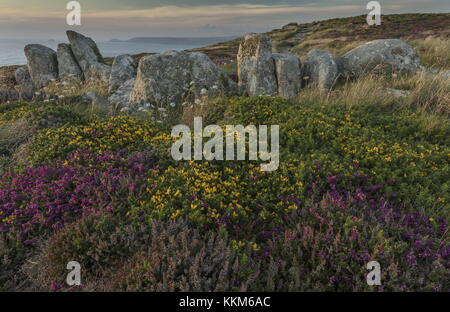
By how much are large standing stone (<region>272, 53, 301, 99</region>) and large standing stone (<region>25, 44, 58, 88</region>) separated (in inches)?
603

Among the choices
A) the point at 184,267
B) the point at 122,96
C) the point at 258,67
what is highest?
the point at 258,67

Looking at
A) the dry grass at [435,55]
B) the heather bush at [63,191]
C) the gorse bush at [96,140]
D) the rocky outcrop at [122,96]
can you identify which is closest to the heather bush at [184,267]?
the heather bush at [63,191]

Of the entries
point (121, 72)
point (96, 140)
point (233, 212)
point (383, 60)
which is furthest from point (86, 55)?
point (233, 212)

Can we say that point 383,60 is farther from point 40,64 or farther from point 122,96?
point 40,64

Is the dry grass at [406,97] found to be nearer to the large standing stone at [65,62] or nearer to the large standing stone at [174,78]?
the large standing stone at [174,78]

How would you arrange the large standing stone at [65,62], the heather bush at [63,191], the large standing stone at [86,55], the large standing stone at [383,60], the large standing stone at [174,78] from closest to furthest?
the heather bush at [63,191] → the large standing stone at [174,78] → the large standing stone at [383,60] → the large standing stone at [86,55] → the large standing stone at [65,62]

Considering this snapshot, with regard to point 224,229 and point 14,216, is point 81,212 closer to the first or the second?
point 14,216

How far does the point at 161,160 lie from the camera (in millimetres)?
5785

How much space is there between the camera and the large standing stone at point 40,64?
65.7 feet

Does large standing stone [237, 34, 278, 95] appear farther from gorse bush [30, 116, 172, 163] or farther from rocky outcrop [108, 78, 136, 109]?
gorse bush [30, 116, 172, 163]

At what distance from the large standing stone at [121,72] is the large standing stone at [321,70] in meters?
8.77

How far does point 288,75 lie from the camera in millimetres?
12078

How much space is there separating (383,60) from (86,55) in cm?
1696

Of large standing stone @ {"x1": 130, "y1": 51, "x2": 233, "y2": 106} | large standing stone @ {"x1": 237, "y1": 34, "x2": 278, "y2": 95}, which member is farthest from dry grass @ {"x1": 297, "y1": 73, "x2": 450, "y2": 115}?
large standing stone @ {"x1": 130, "y1": 51, "x2": 233, "y2": 106}
